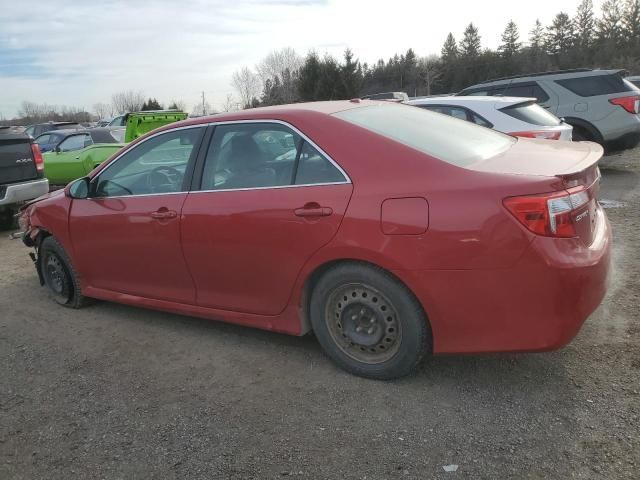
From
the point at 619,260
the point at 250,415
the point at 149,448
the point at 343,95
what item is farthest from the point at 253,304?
the point at 343,95

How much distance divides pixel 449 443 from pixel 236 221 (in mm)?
1769

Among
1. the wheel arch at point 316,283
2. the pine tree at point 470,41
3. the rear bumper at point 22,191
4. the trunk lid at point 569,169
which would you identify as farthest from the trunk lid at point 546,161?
the pine tree at point 470,41

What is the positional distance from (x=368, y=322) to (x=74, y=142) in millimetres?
12933

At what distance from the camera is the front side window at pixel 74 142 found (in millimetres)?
13635

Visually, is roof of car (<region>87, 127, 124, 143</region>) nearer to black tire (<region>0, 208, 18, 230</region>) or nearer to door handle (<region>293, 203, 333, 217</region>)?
black tire (<region>0, 208, 18, 230</region>)

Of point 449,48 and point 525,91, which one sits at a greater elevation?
point 449,48

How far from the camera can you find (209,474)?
8.13 ft

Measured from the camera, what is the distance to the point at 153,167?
4039 millimetres

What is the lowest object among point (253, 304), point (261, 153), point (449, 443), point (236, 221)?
point (449, 443)

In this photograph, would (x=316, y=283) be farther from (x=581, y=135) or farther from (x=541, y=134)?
(x=581, y=135)

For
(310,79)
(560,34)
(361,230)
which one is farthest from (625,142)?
(560,34)

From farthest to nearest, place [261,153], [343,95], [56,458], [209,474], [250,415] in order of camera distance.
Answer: [343,95]
[261,153]
[250,415]
[56,458]
[209,474]

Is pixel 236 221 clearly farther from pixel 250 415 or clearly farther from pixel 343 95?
pixel 343 95

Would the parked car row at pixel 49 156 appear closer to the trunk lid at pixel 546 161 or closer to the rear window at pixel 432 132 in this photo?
the rear window at pixel 432 132
